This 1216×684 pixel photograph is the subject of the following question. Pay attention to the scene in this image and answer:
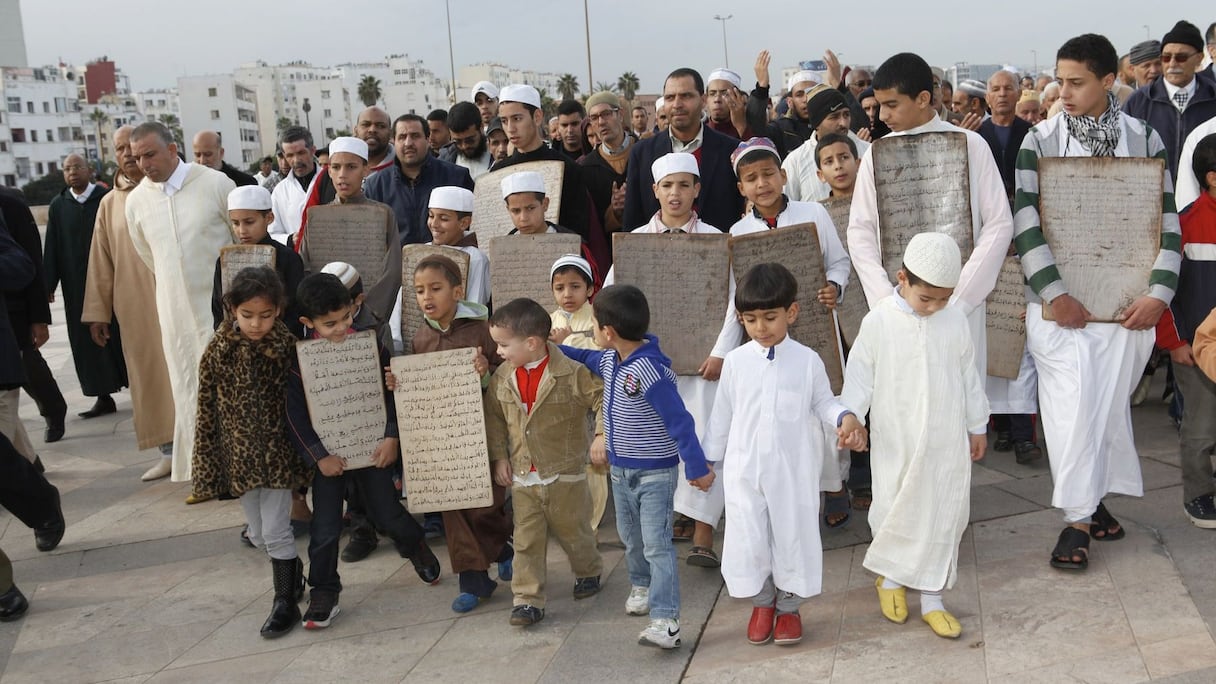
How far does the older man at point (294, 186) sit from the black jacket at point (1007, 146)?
4.75 m

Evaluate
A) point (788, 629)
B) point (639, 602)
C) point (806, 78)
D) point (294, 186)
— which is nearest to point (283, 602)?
point (639, 602)

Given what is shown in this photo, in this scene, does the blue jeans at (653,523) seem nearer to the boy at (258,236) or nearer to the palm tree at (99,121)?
the boy at (258,236)

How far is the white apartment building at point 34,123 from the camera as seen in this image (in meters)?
107

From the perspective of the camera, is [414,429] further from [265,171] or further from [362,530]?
[265,171]

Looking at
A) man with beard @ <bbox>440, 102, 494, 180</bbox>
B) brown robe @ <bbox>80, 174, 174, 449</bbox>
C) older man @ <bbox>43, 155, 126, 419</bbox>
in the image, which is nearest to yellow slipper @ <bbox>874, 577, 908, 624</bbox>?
man with beard @ <bbox>440, 102, 494, 180</bbox>

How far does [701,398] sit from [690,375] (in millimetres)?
128

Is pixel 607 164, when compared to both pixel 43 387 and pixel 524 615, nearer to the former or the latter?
pixel 524 615

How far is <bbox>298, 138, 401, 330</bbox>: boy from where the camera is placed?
5859 millimetres

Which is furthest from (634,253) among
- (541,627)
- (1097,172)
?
(1097,172)

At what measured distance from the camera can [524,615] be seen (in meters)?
4.38

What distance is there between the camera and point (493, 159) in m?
7.67

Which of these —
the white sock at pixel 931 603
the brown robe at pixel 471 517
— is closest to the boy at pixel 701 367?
the brown robe at pixel 471 517

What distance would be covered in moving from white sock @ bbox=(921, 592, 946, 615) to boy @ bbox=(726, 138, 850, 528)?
41.6 inches

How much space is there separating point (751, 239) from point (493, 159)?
127 inches
